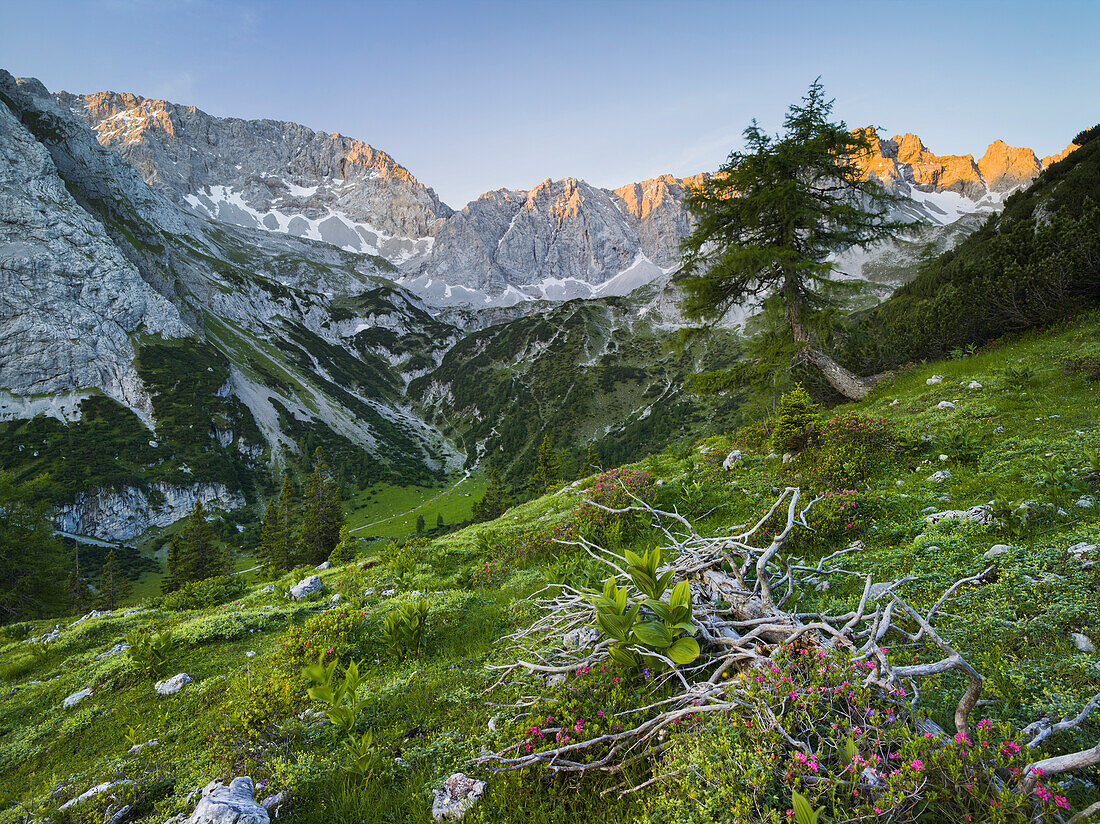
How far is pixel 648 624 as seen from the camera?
4.11m

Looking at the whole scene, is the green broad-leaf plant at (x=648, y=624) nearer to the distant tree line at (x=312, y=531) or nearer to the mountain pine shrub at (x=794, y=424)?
the mountain pine shrub at (x=794, y=424)

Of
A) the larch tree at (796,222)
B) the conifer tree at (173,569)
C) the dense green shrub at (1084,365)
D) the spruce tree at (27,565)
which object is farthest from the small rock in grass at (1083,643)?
the conifer tree at (173,569)

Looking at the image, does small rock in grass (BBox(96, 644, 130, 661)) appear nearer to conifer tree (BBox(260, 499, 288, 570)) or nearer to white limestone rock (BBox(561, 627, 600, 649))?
white limestone rock (BBox(561, 627, 600, 649))

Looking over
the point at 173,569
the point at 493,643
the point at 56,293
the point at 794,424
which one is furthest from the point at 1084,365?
the point at 56,293

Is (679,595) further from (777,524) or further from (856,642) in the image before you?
(777,524)

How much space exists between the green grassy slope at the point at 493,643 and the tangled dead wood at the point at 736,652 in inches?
9.3

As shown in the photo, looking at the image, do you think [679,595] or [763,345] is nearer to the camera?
[679,595]

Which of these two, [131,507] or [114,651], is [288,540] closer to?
[114,651]

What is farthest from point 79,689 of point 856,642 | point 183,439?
point 183,439

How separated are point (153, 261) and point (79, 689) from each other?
238 m

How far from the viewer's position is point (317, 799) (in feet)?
13.3

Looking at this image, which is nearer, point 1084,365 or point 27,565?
point 1084,365

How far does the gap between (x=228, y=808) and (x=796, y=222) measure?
22447 millimetres

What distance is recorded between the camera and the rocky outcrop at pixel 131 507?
107m
